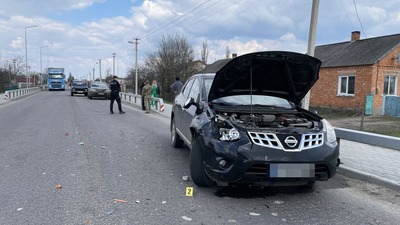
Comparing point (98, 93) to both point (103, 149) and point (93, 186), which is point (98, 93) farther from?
point (93, 186)

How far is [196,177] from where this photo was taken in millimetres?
4836

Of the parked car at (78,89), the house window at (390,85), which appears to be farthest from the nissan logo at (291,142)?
the parked car at (78,89)

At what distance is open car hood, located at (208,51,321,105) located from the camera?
5.10 meters

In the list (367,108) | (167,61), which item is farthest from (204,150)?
(167,61)

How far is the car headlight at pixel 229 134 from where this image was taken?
14.3ft

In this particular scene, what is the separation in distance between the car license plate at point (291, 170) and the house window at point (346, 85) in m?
22.6

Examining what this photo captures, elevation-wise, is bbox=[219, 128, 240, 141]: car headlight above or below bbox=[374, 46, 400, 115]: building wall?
below

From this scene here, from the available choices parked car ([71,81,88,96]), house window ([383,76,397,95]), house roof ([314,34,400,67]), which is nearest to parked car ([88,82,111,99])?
parked car ([71,81,88,96])

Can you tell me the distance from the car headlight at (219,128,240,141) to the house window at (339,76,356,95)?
75.0 feet

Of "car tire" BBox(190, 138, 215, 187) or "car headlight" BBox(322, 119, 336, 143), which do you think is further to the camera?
"car tire" BBox(190, 138, 215, 187)

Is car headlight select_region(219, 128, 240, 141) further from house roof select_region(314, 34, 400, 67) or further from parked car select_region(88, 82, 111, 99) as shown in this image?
parked car select_region(88, 82, 111, 99)

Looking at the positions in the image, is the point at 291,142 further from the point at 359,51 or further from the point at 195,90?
the point at 359,51

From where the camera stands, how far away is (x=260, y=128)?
14.6ft

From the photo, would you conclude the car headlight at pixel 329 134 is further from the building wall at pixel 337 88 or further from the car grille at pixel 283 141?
the building wall at pixel 337 88
